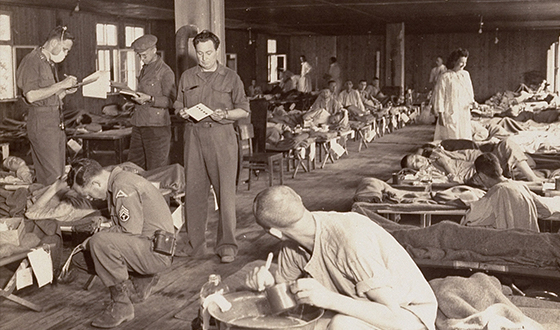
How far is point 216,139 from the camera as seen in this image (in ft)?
18.7

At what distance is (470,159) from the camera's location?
8062 millimetres

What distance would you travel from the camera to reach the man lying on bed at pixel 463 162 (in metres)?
7.50

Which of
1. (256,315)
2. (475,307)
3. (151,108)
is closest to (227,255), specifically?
(151,108)

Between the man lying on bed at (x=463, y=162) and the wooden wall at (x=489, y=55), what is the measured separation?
61.4 ft

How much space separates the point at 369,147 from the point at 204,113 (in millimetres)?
8981

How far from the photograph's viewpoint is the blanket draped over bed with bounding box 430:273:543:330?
3348mm

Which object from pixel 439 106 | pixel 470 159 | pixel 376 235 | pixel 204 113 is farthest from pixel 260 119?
pixel 376 235

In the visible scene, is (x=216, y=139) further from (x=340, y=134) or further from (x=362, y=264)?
(x=340, y=134)

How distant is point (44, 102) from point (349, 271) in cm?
447

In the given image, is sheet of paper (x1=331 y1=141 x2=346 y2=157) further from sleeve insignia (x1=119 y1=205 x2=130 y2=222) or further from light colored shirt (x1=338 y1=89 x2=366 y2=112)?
sleeve insignia (x1=119 y1=205 x2=130 y2=222)

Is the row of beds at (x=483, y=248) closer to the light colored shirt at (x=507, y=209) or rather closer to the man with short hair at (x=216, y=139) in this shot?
the light colored shirt at (x=507, y=209)

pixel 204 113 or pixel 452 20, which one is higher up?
pixel 452 20

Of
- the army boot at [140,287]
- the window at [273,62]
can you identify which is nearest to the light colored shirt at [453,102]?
the army boot at [140,287]

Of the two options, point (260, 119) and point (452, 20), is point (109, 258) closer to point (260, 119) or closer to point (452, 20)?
point (260, 119)
